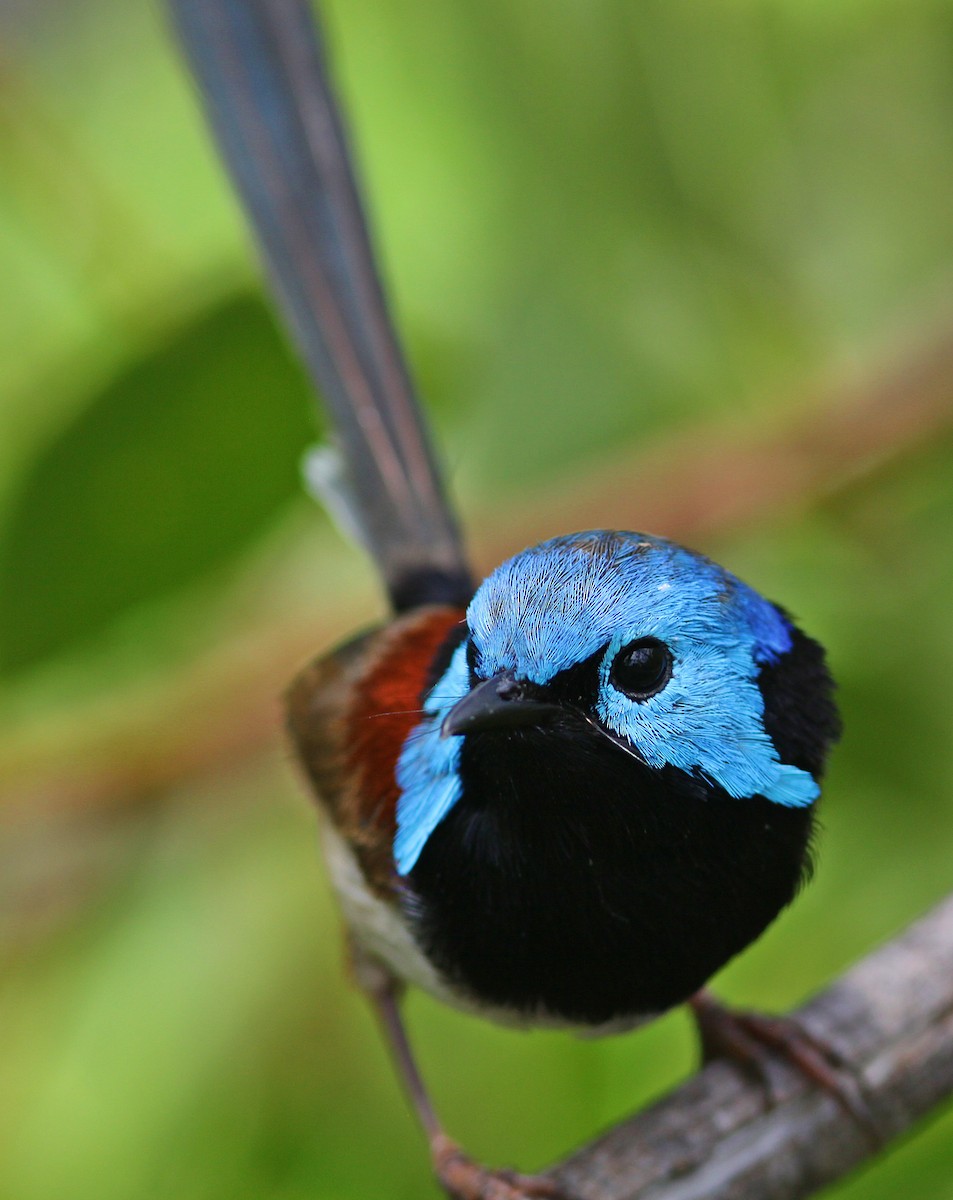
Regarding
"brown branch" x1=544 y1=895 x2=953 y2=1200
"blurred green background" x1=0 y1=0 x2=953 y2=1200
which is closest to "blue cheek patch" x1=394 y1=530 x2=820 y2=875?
"brown branch" x1=544 y1=895 x2=953 y2=1200

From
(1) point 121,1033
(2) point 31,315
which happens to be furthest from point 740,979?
(2) point 31,315

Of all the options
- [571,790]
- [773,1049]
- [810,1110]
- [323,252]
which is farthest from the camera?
[323,252]

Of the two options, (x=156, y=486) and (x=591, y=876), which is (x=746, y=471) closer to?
(x=156, y=486)

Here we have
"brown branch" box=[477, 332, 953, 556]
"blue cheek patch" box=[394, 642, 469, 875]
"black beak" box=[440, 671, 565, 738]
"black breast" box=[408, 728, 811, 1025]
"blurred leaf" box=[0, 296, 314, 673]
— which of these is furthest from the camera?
"brown branch" box=[477, 332, 953, 556]

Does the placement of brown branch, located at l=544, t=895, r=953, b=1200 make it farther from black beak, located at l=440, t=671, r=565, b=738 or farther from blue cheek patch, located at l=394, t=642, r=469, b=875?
black beak, located at l=440, t=671, r=565, b=738

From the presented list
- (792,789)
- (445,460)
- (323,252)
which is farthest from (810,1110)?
(323,252)

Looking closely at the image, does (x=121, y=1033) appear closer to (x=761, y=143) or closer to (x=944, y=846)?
(x=944, y=846)

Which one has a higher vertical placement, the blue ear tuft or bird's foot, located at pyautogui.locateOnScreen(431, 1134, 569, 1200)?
the blue ear tuft
